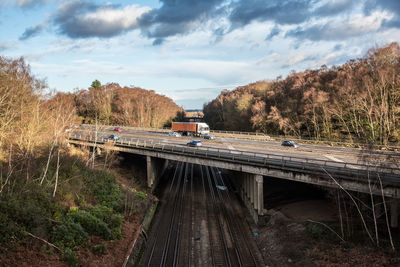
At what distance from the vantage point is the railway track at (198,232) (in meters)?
21.9

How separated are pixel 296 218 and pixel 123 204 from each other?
19.4 meters

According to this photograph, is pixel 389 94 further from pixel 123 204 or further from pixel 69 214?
pixel 69 214

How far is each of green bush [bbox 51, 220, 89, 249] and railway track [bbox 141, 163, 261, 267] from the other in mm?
5762

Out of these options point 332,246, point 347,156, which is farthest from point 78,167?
point 347,156

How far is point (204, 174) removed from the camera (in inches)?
2088

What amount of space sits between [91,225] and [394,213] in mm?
25969

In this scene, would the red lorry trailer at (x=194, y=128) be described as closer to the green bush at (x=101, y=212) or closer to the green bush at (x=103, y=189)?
the green bush at (x=103, y=189)

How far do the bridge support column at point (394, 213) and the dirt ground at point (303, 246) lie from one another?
178 inches

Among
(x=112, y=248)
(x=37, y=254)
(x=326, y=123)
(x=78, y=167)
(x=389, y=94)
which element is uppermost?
(x=389, y=94)

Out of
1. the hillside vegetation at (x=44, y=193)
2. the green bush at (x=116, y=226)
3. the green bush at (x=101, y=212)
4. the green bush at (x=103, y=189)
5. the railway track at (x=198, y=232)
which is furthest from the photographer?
the green bush at (x=103, y=189)

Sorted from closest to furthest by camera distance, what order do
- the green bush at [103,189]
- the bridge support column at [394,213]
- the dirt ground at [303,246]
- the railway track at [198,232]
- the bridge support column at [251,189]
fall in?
Result: the dirt ground at [303,246]
the bridge support column at [394,213]
the railway track at [198,232]
the green bush at [103,189]
the bridge support column at [251,189]

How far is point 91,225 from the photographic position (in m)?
21.8

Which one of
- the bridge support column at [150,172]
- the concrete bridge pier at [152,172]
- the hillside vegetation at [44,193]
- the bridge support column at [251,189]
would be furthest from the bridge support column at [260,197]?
the bridge support column at [150,172]

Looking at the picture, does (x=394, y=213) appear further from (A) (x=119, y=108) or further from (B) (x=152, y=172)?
(A) (x=119, y=108)
